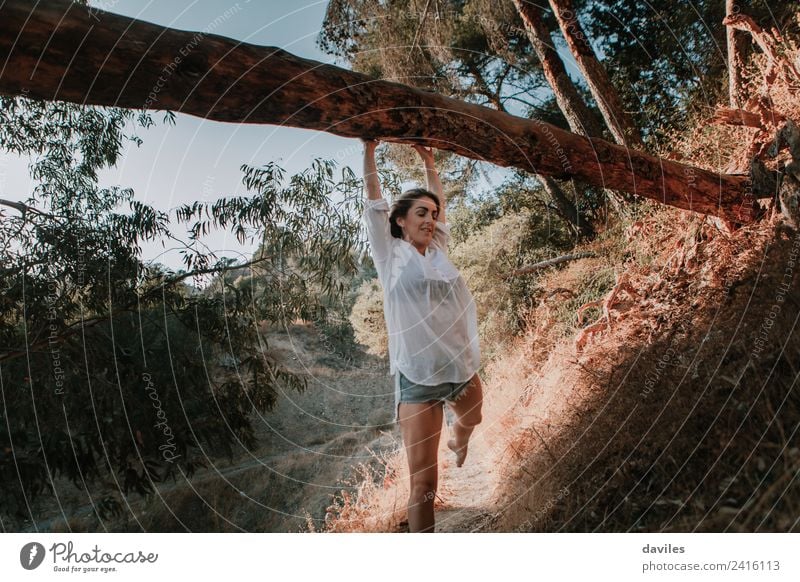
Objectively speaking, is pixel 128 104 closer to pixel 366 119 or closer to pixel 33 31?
pixel 33 31

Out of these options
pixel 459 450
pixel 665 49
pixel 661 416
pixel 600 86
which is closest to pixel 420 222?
pixel 459 450

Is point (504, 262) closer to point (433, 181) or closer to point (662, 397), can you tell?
point (662, 397)

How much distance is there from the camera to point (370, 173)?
1825 mm

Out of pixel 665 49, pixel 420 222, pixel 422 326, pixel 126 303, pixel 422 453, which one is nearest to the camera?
pixel 422 453

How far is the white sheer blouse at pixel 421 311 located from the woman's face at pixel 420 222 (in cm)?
5

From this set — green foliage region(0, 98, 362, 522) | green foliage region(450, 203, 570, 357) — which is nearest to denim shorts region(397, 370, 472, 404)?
green foliage region(0, 98, 362, 522)

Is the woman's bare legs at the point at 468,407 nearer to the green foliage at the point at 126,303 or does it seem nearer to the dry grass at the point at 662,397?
the dry grass at the point at 662,397

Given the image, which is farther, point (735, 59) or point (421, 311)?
point (735, 59)

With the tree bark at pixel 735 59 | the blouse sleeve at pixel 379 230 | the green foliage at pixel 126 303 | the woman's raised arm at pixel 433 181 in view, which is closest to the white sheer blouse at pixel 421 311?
the blouse sleeve at pixel 379 230

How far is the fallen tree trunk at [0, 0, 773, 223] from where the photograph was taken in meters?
1.27

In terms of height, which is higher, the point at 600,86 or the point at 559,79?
the point at 559,79

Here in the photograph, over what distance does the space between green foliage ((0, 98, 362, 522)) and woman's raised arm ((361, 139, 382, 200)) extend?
2.94 ft

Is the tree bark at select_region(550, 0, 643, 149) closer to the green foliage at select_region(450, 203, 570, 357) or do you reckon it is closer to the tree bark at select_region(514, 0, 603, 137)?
the tree bark at select_region(514, 0, 603, 137)
